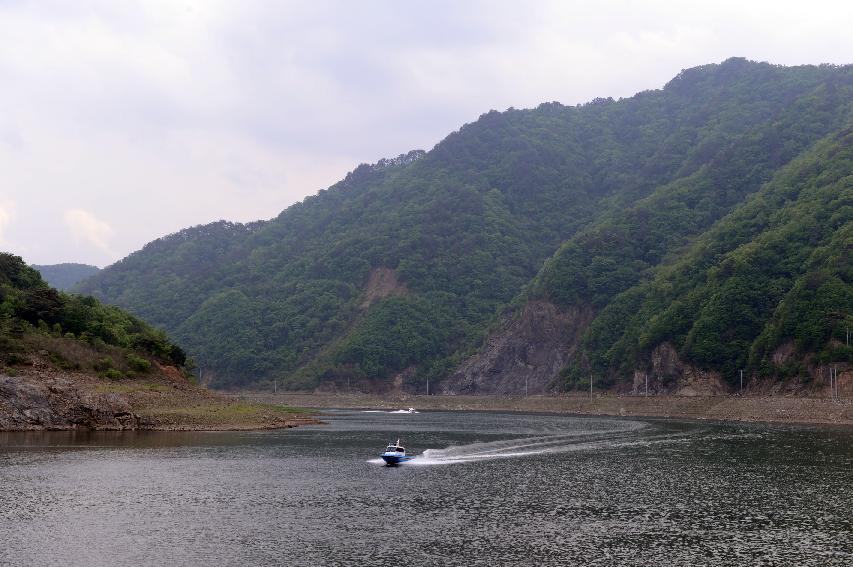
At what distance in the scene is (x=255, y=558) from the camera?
35031 mm

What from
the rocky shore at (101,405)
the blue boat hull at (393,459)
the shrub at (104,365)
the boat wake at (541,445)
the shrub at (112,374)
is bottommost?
the boat wake at (541,445)

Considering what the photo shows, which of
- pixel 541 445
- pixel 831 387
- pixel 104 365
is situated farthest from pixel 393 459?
pixel 831 387

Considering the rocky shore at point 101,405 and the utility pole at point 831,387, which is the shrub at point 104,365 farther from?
the utility pole at point 831,387

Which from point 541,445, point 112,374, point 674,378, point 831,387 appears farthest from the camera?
point 674,378

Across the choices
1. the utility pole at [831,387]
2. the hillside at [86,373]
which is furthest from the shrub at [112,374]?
the utility pole at [831,387]

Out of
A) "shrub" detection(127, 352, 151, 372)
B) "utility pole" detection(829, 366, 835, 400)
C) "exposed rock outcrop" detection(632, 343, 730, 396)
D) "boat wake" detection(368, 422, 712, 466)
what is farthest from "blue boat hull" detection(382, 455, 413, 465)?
"exposed rock outcrop" detection(632, 343, 730, 396)

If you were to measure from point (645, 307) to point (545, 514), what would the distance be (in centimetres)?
15615

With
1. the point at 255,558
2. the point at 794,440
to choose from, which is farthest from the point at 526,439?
the point at 255,558

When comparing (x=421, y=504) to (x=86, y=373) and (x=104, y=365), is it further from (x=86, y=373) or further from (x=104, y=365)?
(x=104, y=365)

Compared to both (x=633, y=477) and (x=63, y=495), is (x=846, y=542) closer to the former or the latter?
(x=633, y=477)

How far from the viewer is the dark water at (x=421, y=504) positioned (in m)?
36.1

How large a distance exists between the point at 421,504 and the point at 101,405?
5767 centimetres

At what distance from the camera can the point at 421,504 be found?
48719 millimetres

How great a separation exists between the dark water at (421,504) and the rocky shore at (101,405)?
22.4 ft
